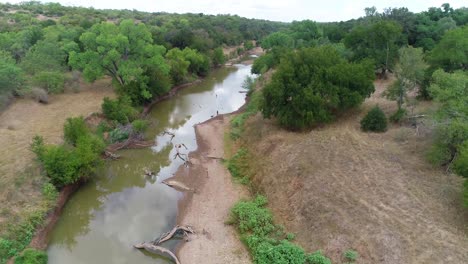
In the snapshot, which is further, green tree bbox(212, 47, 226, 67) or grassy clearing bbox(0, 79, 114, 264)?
green tree bbox(212, 47, 226, 67)

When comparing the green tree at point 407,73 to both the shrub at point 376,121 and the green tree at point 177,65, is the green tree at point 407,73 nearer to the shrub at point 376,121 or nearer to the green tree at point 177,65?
the shrub at point 376,121

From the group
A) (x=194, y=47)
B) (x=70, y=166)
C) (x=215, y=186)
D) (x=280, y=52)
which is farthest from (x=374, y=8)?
(x=70, y=166)

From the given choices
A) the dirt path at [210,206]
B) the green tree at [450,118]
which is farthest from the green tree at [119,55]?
the green tree at [450,118]

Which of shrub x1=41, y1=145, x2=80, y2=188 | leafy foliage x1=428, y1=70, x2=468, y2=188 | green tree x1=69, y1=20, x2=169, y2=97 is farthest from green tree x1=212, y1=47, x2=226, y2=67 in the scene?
leafy foliage x1=428, y1=70, x2=468, y2=188

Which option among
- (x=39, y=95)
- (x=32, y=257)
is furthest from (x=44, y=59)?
(x=32, y=257)

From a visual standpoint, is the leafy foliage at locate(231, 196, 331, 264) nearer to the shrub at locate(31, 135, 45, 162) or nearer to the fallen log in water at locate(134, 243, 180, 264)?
the fallen log in water at locate(134, 243, 180, 264)

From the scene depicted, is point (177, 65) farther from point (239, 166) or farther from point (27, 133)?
point (239, 166)

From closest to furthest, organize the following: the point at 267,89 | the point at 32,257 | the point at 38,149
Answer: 1. the point at 32,257
2. the point at 38,149
3. the point at 267,89
